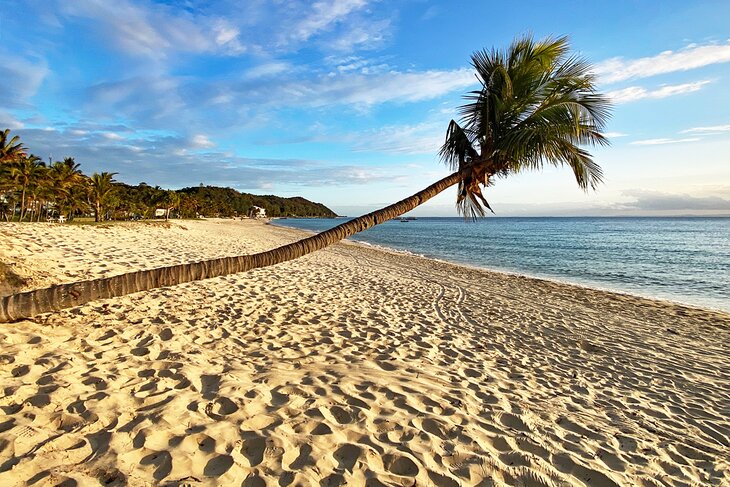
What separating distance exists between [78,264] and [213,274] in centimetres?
706

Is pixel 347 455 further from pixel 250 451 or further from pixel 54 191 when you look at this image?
pixel 54 191

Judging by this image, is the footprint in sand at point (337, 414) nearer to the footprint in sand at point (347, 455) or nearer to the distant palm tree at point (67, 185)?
the footprint in sand at point (347, 455)

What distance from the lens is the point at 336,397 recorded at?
4.03 meters

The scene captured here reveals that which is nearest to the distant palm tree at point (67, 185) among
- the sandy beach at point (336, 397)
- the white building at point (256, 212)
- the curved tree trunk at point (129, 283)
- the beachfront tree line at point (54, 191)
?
the beachfront tree line at point (54, 191)

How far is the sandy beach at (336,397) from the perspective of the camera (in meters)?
2.88

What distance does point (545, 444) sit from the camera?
3.40 m

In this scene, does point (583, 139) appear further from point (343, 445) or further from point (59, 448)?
point (59, 448)

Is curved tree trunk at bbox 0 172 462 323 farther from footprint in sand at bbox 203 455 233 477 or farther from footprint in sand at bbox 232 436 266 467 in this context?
footprint in sand at bbox 203 455 233 477

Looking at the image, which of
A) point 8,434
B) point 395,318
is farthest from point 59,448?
point 395,318

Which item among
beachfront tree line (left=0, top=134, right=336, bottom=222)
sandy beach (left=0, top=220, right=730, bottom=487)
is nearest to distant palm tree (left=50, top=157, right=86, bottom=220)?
beachfront tree line (left=0, top=134, right=336, bottom=222)

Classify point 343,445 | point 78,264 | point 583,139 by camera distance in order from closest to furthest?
point 343,445
point 583,139
point 78,264

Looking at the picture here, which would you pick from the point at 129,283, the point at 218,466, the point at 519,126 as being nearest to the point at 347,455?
the point at 218,466

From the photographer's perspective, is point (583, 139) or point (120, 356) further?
point (583, 139)

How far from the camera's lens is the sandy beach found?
9.45 feet
